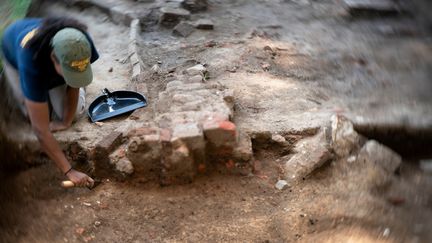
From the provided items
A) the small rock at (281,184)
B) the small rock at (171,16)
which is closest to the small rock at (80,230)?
the small rock at (281,184)

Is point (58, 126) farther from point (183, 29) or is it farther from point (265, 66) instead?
point (183, 29)

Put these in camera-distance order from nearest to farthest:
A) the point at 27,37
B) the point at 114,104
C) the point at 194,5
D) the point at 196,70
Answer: the point at 27,37 → the point at 114,104 → the point at 196,70 → the point at 194,5

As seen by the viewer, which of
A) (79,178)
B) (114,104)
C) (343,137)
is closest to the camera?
(79,178)

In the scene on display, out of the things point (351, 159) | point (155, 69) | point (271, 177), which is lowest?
point (155, 69)

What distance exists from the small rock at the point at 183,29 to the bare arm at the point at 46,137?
311 cm

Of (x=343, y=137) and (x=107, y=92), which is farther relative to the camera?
(x=107, y=92)

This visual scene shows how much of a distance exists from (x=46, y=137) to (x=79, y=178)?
13.4 inches

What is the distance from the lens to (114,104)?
13.1 feet

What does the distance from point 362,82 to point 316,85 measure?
47 centimetres

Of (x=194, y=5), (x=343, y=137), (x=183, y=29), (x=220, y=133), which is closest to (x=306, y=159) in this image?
(x=343, y=137)

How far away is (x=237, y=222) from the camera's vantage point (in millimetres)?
2816

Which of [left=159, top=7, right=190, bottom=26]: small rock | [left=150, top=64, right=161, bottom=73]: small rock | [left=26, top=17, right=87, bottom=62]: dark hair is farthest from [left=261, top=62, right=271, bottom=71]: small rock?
[left=26, top=17, right=87, bottom=62]: dark hair

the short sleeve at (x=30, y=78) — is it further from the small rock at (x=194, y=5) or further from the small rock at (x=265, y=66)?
the small rock at (x=194, y=5)

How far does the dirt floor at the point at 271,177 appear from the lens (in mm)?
2713
